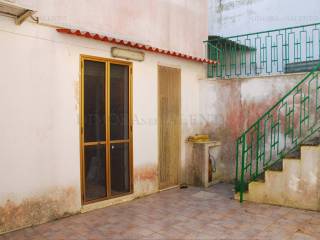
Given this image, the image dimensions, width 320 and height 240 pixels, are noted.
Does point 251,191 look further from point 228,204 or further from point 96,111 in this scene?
point 96,111

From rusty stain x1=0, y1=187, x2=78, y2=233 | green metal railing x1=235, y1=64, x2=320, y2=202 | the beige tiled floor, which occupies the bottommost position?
the beige tiled floor

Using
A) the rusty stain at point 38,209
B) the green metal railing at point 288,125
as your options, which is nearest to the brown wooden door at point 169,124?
the green metal railing at point 288,125

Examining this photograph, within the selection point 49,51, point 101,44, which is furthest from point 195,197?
point 49,51

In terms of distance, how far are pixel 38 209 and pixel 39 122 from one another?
4.86 ft

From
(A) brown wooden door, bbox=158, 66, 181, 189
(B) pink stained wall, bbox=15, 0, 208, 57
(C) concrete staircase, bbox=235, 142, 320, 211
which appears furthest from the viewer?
(A) brown wooden door, bbox=158, 66, 181, 189

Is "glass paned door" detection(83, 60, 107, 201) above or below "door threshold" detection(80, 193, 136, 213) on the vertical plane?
above

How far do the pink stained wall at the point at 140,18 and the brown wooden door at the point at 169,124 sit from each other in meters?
0.83

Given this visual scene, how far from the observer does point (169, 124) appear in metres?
7.88

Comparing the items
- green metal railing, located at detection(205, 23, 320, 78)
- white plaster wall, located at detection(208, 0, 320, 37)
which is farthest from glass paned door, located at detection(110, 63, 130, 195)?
white plaster wall, located at detection(208, 0, 320, 37)

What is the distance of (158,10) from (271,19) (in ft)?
15.1

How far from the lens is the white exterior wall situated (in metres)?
4.88

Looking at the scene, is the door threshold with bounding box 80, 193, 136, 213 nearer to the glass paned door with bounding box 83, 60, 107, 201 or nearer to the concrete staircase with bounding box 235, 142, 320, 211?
the glass paned door with bounding box 83, 60, 107, 201

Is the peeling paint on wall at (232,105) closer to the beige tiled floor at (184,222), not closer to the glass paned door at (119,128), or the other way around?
the beige tiled floor at (184,222)

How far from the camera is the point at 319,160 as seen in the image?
5.84 metres
